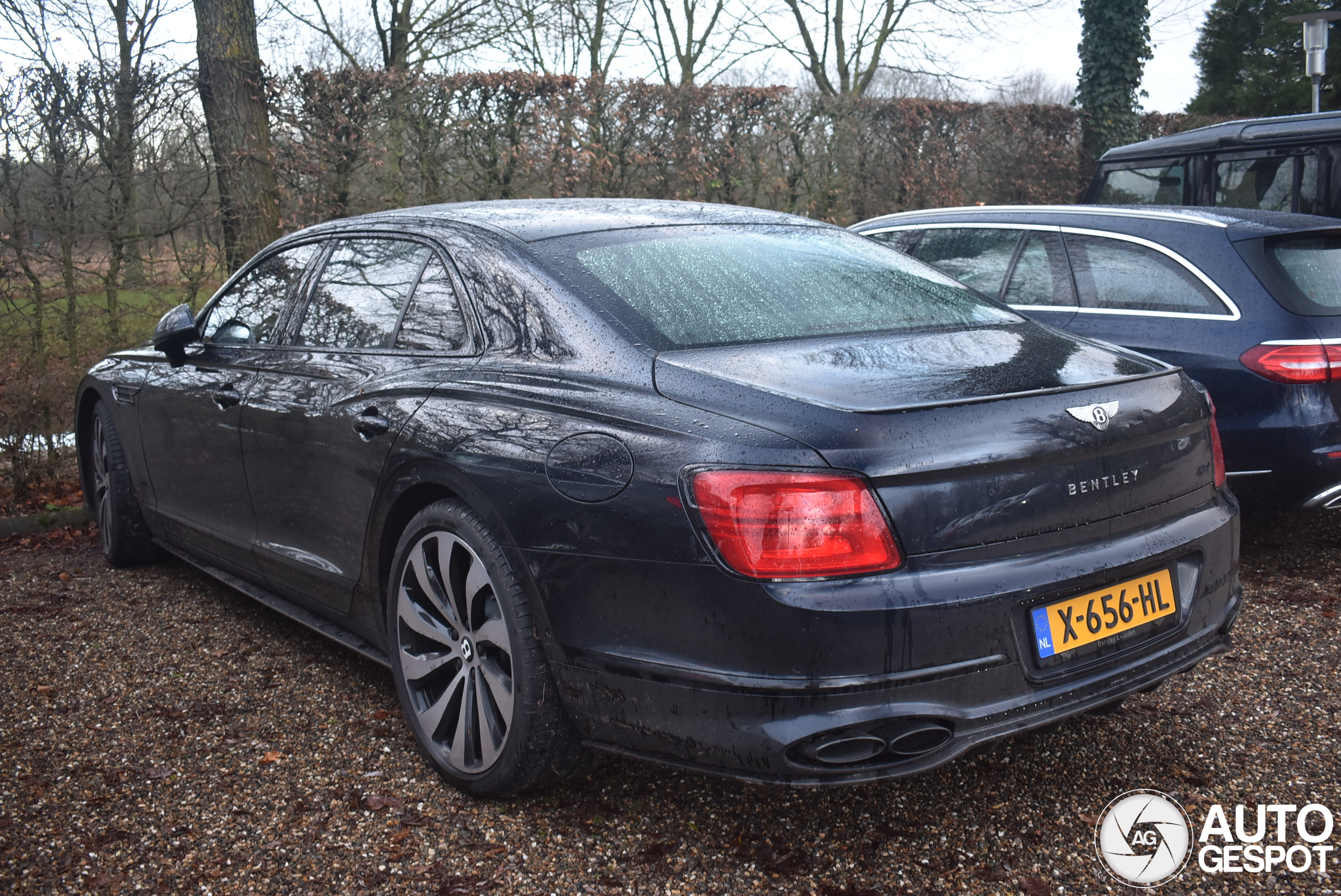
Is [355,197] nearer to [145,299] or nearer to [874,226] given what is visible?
[145,299]

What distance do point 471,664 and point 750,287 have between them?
120 centimetres

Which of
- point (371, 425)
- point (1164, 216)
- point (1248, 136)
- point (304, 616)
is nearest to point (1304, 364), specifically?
point (1164, 216)

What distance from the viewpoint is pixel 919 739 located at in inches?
84.0

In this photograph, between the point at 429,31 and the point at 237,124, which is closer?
the point at 237,124

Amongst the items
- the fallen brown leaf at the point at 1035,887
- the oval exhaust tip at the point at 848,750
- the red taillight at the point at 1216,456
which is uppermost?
the red taillight at the point at 1216,456

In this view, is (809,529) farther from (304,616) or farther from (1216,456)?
(304,616)

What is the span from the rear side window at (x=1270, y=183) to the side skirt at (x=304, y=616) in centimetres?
585

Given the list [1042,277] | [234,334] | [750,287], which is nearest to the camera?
[750,287]

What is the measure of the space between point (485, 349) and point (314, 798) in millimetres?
1224

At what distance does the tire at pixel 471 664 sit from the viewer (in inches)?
98.5

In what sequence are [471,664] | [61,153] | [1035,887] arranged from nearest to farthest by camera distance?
1. [1035,887]
2. [471,664]
3. [61,153]

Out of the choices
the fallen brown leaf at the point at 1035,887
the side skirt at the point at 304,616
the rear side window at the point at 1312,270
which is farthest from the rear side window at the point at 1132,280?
the side skirt at the point at 304,616

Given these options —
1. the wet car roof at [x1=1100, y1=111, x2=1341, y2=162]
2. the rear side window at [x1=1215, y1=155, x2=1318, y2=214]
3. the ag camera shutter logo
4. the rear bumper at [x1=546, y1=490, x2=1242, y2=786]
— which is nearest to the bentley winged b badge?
the rear bumper at [x1=546, y1=490, x2=1242, y2=786]

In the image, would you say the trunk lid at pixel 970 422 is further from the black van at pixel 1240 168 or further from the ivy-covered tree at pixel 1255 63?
the ivy-covered tree at pixel 1255 63
